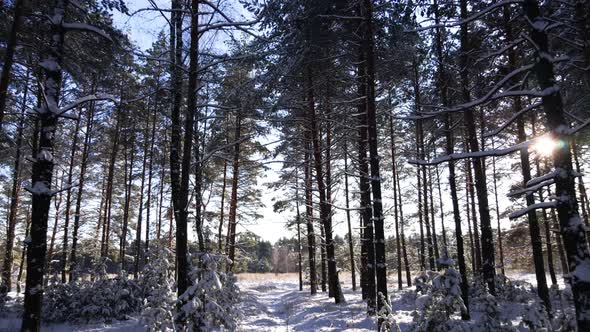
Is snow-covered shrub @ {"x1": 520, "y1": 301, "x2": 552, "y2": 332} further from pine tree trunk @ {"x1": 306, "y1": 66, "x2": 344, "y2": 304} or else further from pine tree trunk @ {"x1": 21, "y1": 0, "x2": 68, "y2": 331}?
pine tree trunk @ {"x1": 21, "y1": 0, "x2": 68, "y2": 331}

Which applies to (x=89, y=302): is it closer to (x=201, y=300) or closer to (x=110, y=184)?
(x=201, y=300)

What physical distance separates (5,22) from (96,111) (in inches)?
369

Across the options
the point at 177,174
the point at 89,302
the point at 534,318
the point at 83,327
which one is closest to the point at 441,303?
the point at 534,318

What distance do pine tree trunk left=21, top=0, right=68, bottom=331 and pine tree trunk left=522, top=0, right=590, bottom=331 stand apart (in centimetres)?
802

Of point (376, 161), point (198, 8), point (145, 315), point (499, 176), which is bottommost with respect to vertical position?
point (145, 315)

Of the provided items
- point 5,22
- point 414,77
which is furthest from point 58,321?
point 414,77

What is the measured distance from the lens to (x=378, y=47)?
1050cm

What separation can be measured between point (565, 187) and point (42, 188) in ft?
27.2

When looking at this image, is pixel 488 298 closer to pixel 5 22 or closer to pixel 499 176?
pixel 5 22

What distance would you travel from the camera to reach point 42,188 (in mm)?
6449

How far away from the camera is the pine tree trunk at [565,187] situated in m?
3.94

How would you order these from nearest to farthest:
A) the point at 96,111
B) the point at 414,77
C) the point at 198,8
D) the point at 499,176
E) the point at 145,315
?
the point at 145,315 < the point at 198,8 < the point at 414,77 < the point at 96,111 < the point at 499,176

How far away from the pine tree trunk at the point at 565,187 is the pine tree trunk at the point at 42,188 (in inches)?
316

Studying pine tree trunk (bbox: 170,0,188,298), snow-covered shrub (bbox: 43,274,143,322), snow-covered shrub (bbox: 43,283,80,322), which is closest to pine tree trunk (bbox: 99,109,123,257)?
snow-covered shrub (bbox: 43,274,143,322)
